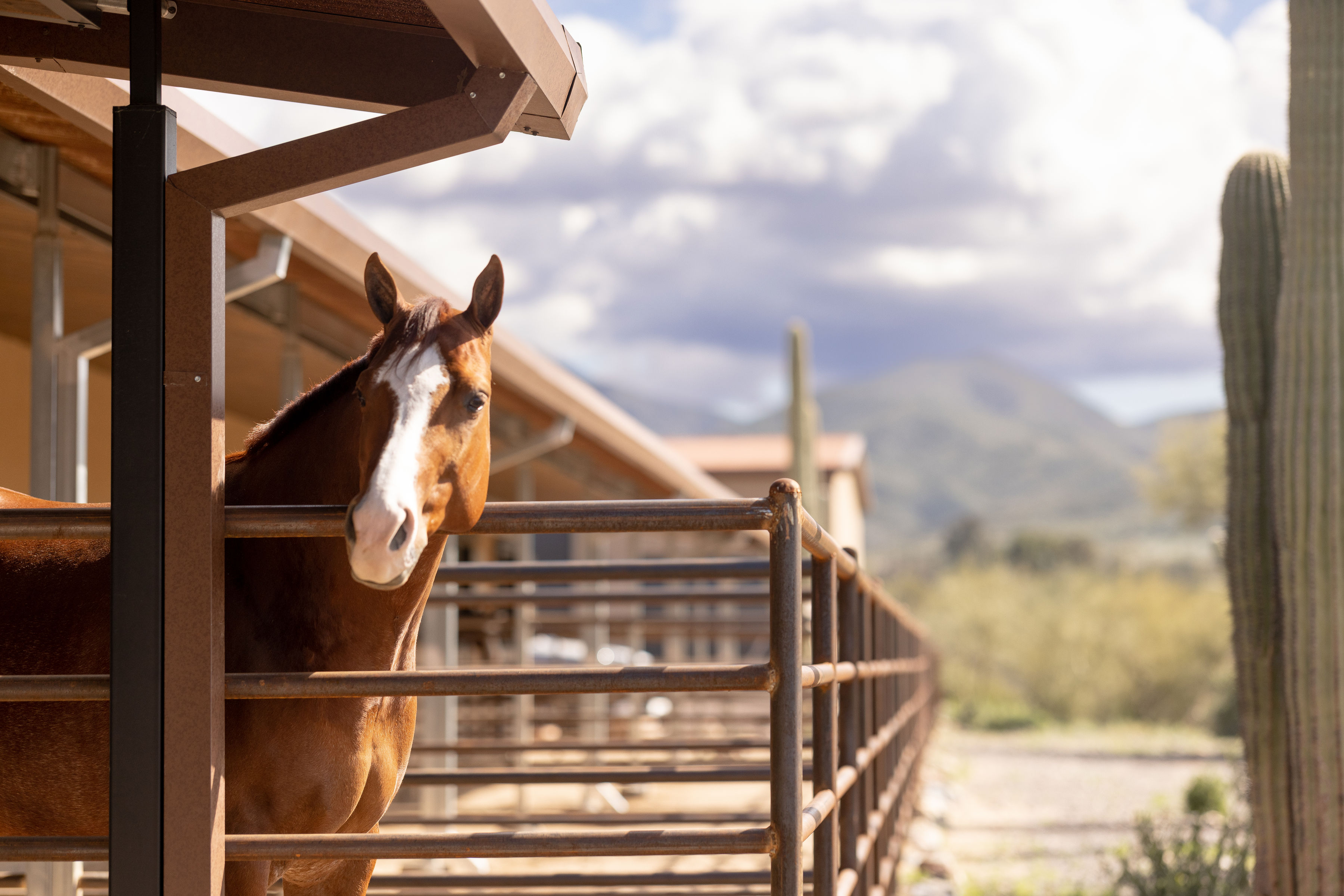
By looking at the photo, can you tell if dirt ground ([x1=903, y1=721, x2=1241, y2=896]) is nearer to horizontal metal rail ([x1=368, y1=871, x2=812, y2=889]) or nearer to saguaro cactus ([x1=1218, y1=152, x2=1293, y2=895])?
saguaro cactus ([x1=1218, y1=152, x2=1293, y2=895])

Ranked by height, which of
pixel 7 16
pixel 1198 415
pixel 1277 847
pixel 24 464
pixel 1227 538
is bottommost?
pixel 1277 847

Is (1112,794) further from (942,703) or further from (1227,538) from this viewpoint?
(942,703)

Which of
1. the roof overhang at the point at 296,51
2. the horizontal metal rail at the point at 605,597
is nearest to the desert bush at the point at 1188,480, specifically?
the horizontal metal rail at the point at 605,597

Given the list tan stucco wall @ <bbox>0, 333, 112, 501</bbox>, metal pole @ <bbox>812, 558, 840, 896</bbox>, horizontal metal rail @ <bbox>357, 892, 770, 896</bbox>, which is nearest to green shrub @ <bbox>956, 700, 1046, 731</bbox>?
horizontal metal rail @ <bbox>357, 892, 770, 896</bbox>

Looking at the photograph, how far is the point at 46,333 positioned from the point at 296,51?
77.2 inches

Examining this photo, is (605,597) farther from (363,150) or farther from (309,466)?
(363,150)

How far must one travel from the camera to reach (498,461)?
24.7 ft

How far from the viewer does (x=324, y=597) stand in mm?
2469

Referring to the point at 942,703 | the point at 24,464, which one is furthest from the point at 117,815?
the point at 942,703

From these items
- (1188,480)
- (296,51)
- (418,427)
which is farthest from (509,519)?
(1188,480)

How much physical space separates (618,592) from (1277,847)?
3844mm

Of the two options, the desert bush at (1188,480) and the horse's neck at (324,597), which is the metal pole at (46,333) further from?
the desert bush at (1188,480)

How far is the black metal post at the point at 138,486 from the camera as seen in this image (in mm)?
2072

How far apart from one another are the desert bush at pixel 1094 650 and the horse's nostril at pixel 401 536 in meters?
23.5
